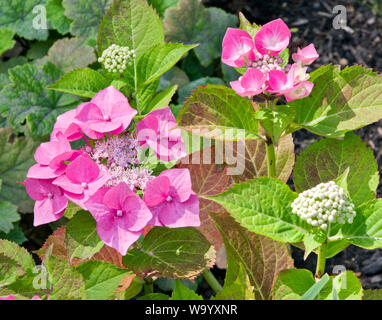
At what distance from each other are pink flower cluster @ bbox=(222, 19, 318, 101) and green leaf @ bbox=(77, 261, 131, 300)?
1.29 ft

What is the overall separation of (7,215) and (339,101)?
3.36 feet

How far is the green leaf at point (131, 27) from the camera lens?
112 centimetres

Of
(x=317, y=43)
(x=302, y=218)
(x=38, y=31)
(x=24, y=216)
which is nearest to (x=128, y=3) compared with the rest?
(x=302, y=218)

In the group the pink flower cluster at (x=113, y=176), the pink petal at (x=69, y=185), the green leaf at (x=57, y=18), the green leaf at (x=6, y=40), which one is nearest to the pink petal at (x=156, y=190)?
the pink flower cluster at (x=113, y=176)

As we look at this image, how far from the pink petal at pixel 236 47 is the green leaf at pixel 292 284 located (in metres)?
0.39

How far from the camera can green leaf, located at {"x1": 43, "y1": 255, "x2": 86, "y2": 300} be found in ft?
2.86

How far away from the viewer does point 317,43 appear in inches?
85.5

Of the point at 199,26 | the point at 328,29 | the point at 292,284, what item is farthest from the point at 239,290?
the point at 328,29

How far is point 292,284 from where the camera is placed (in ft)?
3.07

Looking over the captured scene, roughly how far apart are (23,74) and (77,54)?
0.20 meters

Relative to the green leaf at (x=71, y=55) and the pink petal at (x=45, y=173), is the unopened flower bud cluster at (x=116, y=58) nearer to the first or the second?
the pink petal at (x=45, y=173)

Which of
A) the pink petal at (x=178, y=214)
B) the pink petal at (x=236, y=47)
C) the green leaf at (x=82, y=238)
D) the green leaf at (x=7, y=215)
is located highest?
the pink petal at (x=236, y=47)

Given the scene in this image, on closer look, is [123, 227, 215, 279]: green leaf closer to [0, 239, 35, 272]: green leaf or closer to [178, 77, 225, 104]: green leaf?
[0, 239, 35, 272]: green leaf
